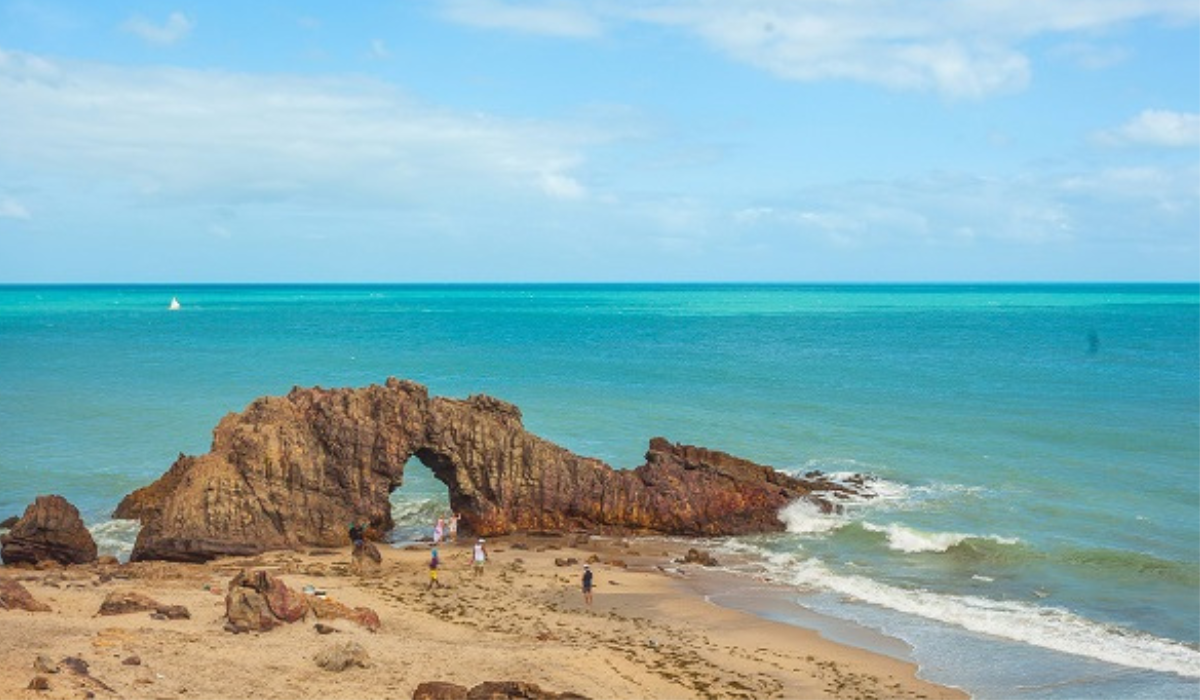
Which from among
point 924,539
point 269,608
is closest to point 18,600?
point 269,608

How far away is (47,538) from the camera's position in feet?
119

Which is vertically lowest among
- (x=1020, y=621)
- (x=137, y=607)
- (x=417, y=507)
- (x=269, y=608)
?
(x=417, y=507)

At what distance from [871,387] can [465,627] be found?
199 ft

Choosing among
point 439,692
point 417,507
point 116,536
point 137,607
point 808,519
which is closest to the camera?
point 439,692

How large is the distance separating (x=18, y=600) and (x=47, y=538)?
9273 millimetres

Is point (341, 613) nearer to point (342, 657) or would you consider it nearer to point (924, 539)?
point (342, 657)

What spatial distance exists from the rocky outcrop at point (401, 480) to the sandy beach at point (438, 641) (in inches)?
102

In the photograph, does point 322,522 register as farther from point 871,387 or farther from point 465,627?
point 871,387

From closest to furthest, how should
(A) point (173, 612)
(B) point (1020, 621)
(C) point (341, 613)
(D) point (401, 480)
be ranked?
(A) point (173, 612)
(C) point (341, 613)
(B) point (1020, 621)
(D) point (401, 480)

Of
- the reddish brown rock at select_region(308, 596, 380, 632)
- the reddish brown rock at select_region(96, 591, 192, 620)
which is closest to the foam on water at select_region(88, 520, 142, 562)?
the reddish brown rock at select_region(96, 591, 192, 620)

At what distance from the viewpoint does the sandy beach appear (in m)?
23.5

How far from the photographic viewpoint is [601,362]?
10481 centimetres

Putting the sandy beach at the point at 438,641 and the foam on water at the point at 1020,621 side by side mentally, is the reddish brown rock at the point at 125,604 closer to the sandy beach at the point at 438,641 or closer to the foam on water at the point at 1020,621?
the sandy beach at the point at 438,641

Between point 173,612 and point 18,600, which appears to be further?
point 173,612
